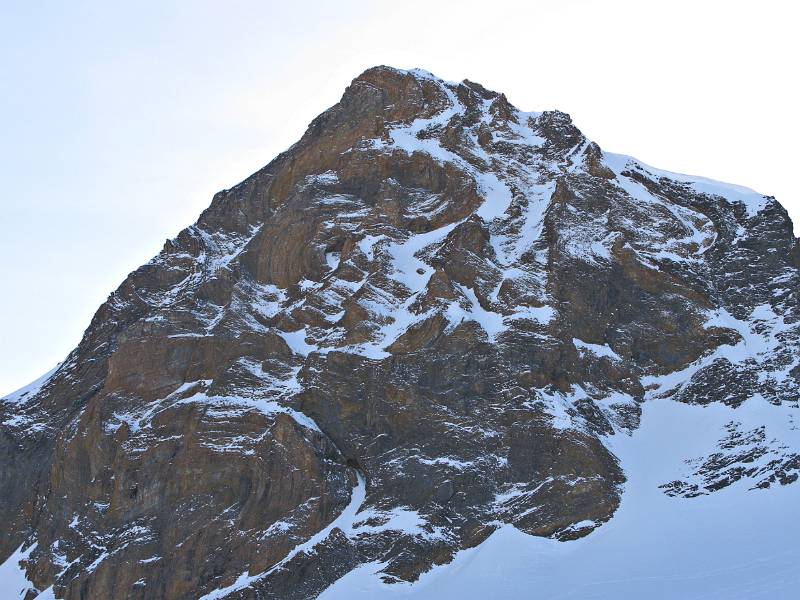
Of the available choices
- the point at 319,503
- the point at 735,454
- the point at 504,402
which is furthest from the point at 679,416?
the point at 319,503

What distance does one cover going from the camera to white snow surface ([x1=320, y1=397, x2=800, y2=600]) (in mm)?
74688

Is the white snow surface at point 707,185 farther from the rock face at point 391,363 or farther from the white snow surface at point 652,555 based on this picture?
the white snow surface at point 652,555

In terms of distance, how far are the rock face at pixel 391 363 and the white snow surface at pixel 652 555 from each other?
4.01 ft

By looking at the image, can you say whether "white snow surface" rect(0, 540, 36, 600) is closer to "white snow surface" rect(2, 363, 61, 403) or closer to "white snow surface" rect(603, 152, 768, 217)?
"white snow surface" rect(2, 363, 61, 403)

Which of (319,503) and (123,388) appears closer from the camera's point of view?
(319,503)

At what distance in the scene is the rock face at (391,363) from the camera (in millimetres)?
83500

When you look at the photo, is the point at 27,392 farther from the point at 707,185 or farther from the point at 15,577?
the point at 707,185

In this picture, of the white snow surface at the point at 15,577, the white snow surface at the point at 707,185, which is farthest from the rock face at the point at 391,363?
the white snow surface at the point at 15,577

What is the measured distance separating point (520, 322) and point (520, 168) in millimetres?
19369

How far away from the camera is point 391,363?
8894cm

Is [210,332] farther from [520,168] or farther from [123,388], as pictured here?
[520,168]

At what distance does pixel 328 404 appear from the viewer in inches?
3474

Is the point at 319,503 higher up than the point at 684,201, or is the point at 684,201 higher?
the point at 684,201

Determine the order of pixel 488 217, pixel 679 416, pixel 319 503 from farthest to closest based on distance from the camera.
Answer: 1. pixel 488 217
2. pixel 679 416
3. pixel 319 503
